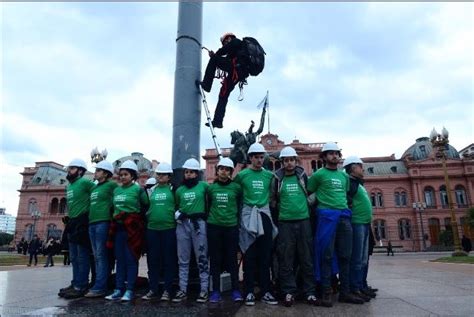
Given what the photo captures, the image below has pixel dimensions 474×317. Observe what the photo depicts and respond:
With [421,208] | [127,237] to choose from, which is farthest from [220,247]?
[421,208]

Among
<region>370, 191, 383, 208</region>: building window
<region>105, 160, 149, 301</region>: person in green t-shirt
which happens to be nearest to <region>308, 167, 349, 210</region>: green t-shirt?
<region>105, 160, 149, 301</region>: person in green t-shirt

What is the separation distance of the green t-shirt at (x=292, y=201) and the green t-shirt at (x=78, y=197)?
8.82 feet

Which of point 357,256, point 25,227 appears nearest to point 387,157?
point 357,256

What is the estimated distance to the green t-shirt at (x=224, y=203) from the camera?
13.4 ft

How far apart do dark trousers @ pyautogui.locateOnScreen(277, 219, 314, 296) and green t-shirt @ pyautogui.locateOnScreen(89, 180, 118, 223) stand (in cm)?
231

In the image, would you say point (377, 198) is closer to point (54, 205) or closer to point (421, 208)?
point (421, 208)

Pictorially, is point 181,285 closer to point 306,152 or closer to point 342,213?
point 342,213

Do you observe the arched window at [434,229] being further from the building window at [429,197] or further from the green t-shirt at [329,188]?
the green t-shirt at [329,188]

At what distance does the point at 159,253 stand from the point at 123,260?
48cm

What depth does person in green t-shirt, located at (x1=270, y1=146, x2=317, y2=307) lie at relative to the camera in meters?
3.90

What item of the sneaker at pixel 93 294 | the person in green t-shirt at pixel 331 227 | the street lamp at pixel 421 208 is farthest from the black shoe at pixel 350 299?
the street lamp at pixel 421 208

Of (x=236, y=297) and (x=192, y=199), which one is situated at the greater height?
(x=192, y=199)

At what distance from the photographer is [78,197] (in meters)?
4.63

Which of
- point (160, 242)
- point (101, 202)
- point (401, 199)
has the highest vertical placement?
point (401, 199)
